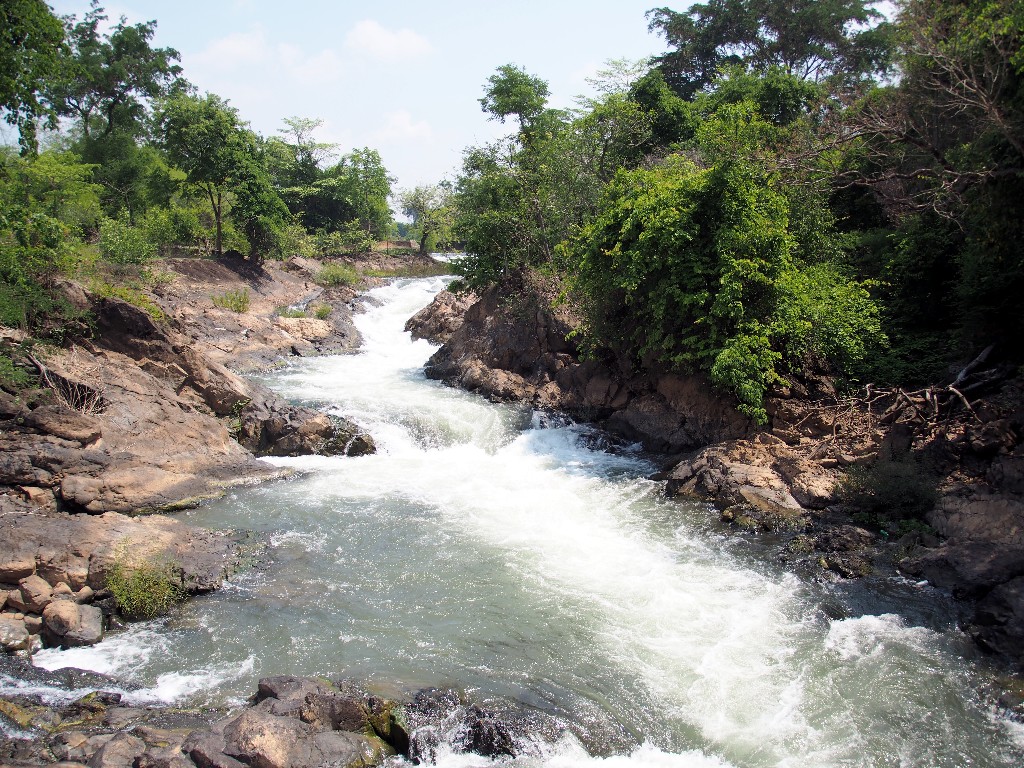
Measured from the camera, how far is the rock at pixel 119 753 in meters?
5.42

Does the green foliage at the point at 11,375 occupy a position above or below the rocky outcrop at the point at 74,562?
above

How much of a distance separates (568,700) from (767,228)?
9859 millimetres

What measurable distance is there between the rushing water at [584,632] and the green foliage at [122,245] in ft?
44.1

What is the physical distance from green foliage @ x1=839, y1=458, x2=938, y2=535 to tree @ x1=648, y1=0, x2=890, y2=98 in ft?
90.6

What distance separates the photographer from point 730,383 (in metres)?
12.9

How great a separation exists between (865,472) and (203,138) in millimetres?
26750

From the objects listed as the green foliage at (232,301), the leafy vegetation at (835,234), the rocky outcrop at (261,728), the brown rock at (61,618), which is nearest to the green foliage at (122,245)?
the green foliage at (232,301)

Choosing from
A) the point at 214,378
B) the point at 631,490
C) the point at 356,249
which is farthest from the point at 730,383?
the point at 356,249

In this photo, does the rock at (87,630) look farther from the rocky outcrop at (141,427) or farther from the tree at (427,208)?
the tree at (427,208)

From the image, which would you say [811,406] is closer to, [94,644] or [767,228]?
[767,228]

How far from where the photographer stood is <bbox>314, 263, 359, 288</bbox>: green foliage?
32.9 m

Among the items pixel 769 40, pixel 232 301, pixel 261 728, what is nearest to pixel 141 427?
pixel 261 728

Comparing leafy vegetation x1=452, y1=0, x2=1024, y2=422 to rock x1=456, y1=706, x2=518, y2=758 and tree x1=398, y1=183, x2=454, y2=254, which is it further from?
tree x1=398, y1=183, x2=454, y2=254

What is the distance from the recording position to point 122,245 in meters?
22.2
